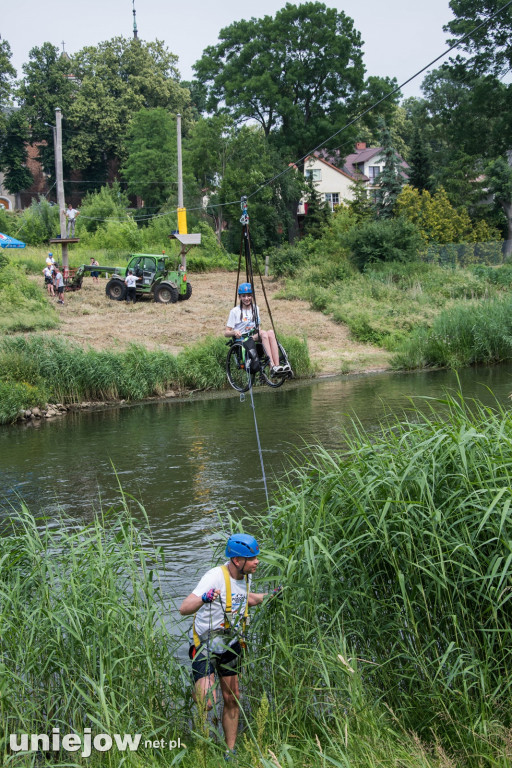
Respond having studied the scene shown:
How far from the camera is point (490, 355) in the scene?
97.3ft

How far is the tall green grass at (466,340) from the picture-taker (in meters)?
29.5

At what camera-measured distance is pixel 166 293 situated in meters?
35.1

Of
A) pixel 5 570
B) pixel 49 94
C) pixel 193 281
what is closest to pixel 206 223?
pixel 193 281

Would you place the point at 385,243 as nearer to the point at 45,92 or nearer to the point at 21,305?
the point at 21,305

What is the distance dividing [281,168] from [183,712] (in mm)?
45806

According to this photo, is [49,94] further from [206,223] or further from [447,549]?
[447,549]

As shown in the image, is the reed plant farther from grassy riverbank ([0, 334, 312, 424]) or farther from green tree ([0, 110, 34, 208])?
green tree ([0, 110, 34, 208])

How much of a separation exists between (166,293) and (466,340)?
12.7 m

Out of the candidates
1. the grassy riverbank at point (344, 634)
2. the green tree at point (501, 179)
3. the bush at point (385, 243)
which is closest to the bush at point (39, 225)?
the bush at point (385, 243)

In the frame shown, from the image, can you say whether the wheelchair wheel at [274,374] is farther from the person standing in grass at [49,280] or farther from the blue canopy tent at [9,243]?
the blue canopy tent at [9,243]

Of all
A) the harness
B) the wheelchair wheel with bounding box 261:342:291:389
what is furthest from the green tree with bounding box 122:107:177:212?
the harness

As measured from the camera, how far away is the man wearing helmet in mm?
6613

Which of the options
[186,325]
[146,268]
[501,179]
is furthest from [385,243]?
[501,179]

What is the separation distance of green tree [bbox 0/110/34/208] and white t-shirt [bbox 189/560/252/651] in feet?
218
